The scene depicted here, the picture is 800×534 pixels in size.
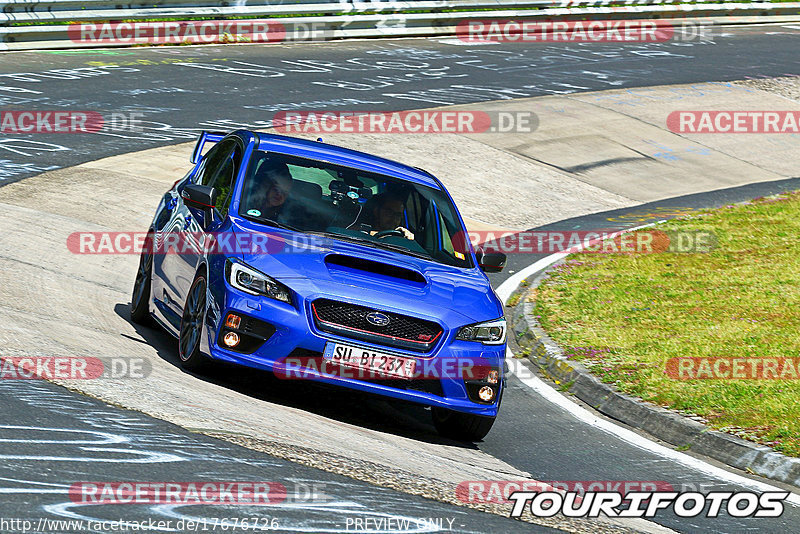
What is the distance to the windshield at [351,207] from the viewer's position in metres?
8.60

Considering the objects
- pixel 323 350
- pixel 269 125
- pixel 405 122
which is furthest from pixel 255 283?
pixel 405 122

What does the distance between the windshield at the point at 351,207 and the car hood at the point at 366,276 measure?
219 mm

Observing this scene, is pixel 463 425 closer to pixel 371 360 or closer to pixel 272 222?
pixel 371 360

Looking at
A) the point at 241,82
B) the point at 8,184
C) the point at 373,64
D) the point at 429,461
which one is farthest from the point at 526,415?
the point at 373,64

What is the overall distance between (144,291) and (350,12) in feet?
59.4

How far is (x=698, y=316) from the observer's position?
11.8 m

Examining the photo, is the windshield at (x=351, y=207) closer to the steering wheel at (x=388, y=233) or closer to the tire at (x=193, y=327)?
the steering wheel at (x=388, y=233)

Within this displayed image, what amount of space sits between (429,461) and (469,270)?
6.38ft

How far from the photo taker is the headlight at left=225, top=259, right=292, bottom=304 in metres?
7.67

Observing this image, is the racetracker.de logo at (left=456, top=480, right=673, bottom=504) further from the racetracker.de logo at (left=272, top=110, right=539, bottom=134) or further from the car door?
the racetracker.de logo at (left=272, top=110, right=539, bottom=134)

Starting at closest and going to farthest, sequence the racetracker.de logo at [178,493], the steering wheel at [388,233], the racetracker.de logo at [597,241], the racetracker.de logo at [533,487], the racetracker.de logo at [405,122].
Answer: the racetracker.de logo at [178,493] < the racetracker.de logo at [533,487] < the steering wheel at [388,233] < the racetracker.de logo at [597,241] < the racetracker.de logo at [405,122]

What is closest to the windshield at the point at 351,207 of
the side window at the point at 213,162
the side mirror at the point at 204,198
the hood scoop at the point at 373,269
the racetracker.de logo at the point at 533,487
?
the side mirror at the point at 204,198

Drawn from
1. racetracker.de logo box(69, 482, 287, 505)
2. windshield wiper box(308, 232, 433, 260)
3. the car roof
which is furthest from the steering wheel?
racetracker.de logo box(69, 482, 287, 505)

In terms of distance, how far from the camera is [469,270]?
8.73 m
